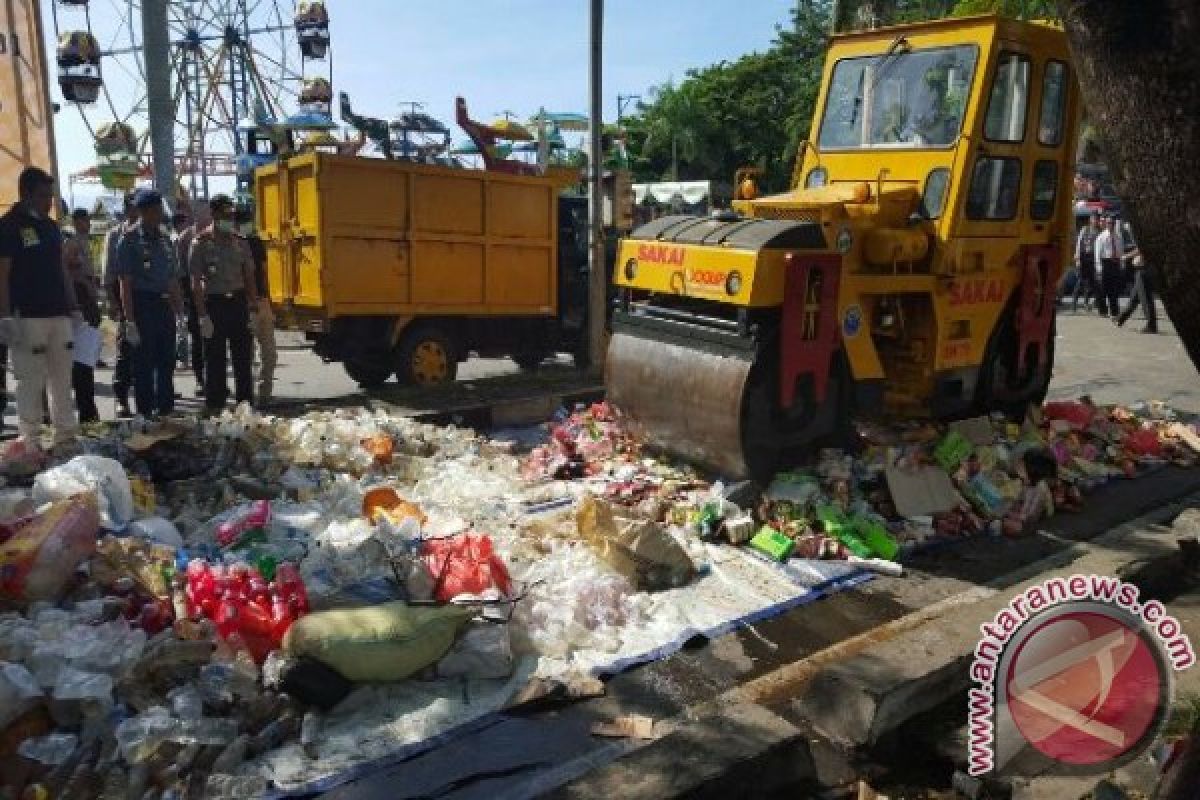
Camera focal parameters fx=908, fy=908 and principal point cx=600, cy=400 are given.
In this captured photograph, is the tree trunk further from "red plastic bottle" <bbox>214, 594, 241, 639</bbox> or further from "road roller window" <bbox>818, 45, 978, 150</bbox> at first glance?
"road roller window" <bbox>818, 45, 978, 150</bbox>

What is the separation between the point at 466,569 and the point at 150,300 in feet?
13.7

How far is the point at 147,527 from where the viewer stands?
4.54m

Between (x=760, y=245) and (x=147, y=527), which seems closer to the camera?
(x=147, y=527)

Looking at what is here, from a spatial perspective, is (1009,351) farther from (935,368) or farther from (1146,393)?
(1146,393)

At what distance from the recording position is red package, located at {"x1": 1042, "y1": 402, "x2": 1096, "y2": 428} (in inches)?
271

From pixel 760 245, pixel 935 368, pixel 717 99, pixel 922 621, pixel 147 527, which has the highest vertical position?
pixel 717 99

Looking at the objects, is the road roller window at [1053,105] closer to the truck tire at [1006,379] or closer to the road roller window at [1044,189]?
the road roller window at [1044,189]

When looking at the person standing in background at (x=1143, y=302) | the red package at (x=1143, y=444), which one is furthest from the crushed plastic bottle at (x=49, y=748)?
the person standing in background at (x=1143, y=302)

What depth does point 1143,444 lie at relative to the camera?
6.91m

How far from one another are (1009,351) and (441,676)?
495cm

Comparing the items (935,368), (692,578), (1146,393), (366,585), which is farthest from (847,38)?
(1146,393)

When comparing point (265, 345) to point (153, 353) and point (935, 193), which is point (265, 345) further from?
point (935, 193)

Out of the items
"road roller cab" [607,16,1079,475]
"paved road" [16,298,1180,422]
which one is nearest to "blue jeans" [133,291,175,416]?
"paved road" [16,298,1180,422]

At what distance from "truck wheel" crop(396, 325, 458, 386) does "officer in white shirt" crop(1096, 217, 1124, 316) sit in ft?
39.9
